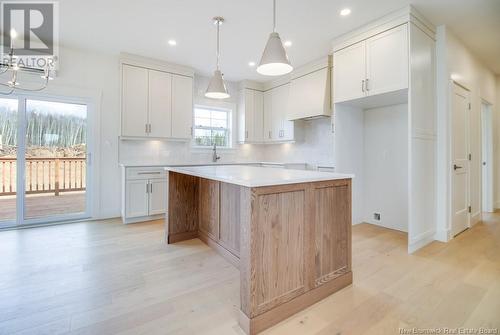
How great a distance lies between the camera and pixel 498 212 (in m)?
4.52

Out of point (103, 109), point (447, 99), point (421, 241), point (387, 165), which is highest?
point (103, 109)

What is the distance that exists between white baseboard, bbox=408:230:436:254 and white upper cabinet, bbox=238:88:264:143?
343 centimetres

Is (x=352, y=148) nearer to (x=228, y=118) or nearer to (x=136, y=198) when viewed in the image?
(x=228, y=118)

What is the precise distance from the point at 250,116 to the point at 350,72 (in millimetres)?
2457

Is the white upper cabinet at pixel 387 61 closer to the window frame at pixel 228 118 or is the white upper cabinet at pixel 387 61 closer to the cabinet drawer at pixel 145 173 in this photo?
the window frame at pixel 228 118

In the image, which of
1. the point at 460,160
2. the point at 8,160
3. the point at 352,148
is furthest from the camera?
the point at 352,148

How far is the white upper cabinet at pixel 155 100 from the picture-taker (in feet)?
13.1

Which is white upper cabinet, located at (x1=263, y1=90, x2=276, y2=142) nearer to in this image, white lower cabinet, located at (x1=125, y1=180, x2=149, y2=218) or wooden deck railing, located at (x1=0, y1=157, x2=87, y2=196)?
white lower cabinet, located at (x1=125, y1=180, x2=149, y2=218)

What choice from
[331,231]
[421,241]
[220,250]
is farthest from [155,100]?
[421,241]

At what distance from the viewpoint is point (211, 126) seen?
517 centimetres

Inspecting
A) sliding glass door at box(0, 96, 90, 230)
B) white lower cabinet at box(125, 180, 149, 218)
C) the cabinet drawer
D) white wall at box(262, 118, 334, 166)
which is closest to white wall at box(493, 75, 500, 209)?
white wall at box(262, 118, 334, 166)

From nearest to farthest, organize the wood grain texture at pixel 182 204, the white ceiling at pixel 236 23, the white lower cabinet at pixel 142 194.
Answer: the white ceiling at pixel 236 23, the wood grain texture at pixel 182 204, the white lower cabinet at pixel 142 194

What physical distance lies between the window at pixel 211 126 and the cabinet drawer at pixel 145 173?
114 cm

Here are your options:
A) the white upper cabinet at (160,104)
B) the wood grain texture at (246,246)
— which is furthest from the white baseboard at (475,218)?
the white upper cabinet at (160,104)
